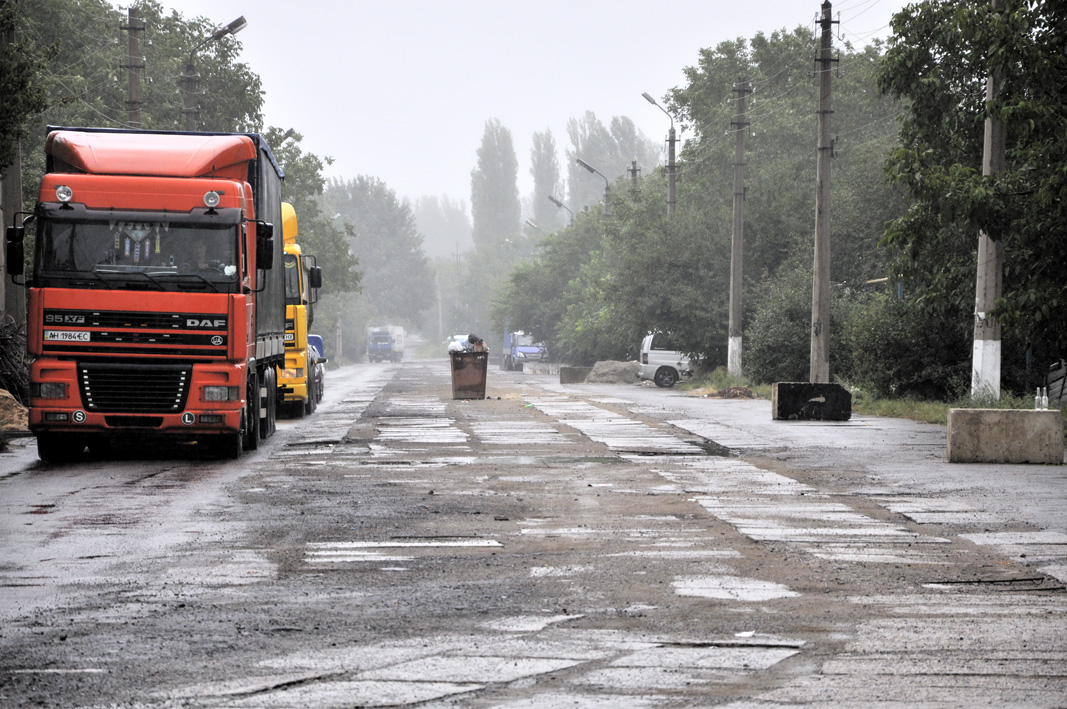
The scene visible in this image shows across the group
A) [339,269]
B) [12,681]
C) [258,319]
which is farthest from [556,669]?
[339,269]

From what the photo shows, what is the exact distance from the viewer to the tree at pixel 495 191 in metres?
169

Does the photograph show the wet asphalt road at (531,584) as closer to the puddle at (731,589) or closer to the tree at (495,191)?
the puddle at (731,589)

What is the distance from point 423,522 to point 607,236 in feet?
157

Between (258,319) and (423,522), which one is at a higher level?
(258,319)

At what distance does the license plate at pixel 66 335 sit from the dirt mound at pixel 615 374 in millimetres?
38071

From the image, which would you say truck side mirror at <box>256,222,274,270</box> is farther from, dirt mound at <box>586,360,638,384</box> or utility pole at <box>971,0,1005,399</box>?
dirt mound at <box>586,360,638,384</box>

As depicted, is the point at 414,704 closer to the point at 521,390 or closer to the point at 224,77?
the point at 521,390

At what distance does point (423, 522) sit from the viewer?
1109 cm

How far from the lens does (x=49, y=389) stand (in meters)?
16.0

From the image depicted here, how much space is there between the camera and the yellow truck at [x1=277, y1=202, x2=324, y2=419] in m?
26.6

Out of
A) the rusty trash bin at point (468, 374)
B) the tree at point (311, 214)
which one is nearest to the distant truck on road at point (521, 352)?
the tree at point (311, 214)

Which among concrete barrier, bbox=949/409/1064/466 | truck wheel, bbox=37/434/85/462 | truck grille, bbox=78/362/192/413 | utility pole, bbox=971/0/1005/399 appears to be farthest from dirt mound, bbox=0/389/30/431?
utility pole, bbox=971/0/1005/399

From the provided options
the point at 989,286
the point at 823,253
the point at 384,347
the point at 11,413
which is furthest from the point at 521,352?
the point at 11,413

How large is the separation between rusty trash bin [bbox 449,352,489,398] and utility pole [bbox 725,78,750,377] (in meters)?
11.1
